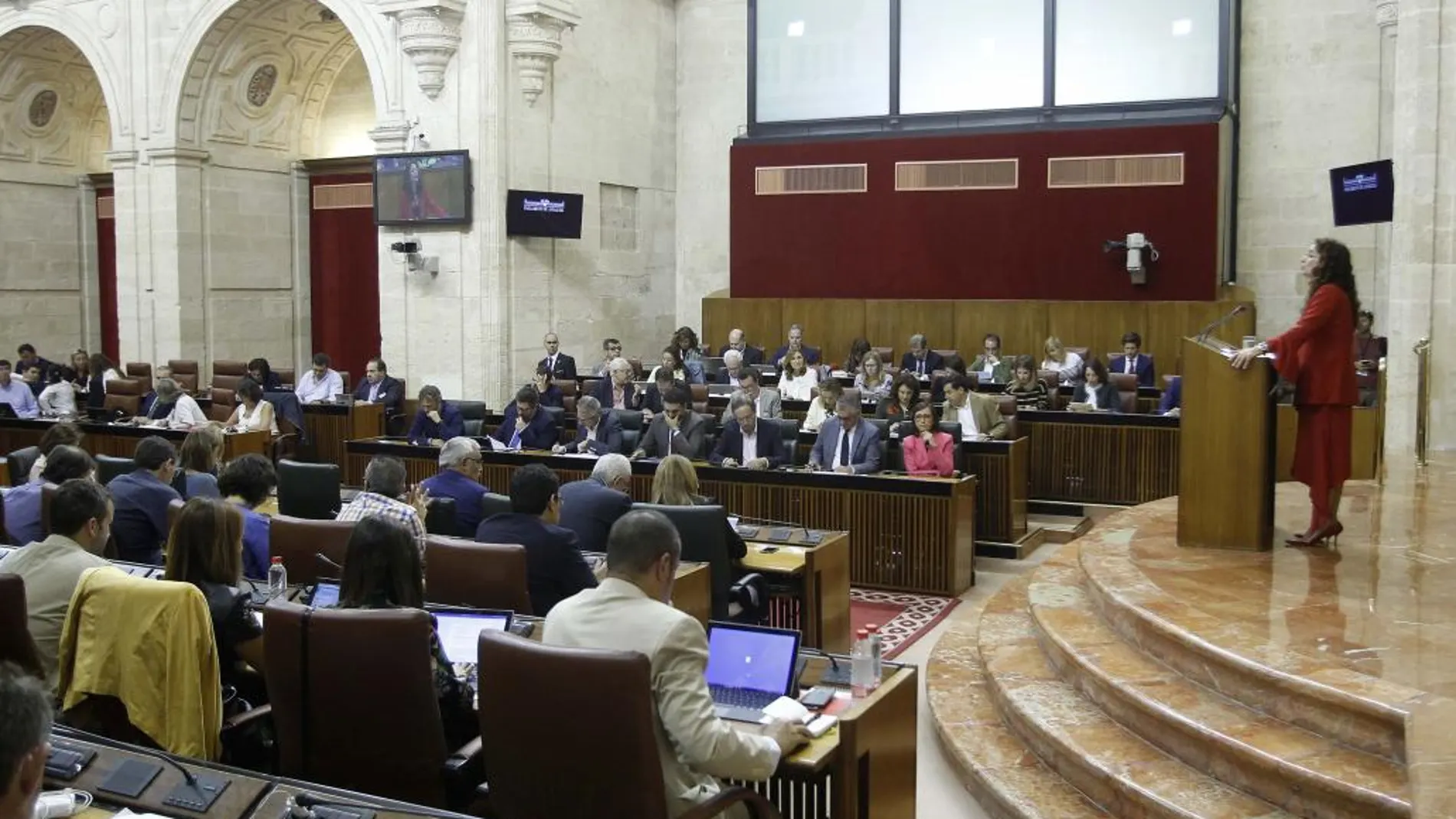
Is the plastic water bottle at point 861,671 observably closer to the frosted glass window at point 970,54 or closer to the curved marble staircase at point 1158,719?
the curved marble staircase at point 1158,719

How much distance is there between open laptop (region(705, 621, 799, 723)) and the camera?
370 centimetres

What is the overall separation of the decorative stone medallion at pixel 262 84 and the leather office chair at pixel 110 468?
9587 mm

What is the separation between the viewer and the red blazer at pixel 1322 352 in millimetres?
5715

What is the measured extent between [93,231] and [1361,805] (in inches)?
712

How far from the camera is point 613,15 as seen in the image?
15094 mm

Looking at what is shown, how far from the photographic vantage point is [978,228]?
48.5 feet

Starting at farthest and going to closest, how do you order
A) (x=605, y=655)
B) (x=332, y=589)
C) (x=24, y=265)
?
(x=24, y=265) → (x=332, y=589) → (x=605, y=655)

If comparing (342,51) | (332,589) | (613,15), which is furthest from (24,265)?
(332,589)

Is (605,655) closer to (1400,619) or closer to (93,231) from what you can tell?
(1400,619)

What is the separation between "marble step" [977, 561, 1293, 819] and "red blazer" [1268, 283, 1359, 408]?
1.64 meters

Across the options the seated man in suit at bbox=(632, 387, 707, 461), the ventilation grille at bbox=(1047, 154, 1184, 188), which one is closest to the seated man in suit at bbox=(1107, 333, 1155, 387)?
the ventilation grille at bbox=(1047, 154, 1184, 188)

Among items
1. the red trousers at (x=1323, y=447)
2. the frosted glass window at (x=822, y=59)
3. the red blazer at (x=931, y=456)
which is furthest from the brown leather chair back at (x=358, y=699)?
the frosted glass window at (x=822, y=59)

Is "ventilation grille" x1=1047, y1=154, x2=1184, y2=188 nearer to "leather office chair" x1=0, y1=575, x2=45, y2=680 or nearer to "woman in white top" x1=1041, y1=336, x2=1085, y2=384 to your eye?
"woman in white top" x1=1041, y1=336, x2=1085, y2=384

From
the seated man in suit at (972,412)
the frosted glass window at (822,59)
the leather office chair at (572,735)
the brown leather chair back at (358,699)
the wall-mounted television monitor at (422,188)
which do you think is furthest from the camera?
the frosted glass window at (822,59)
